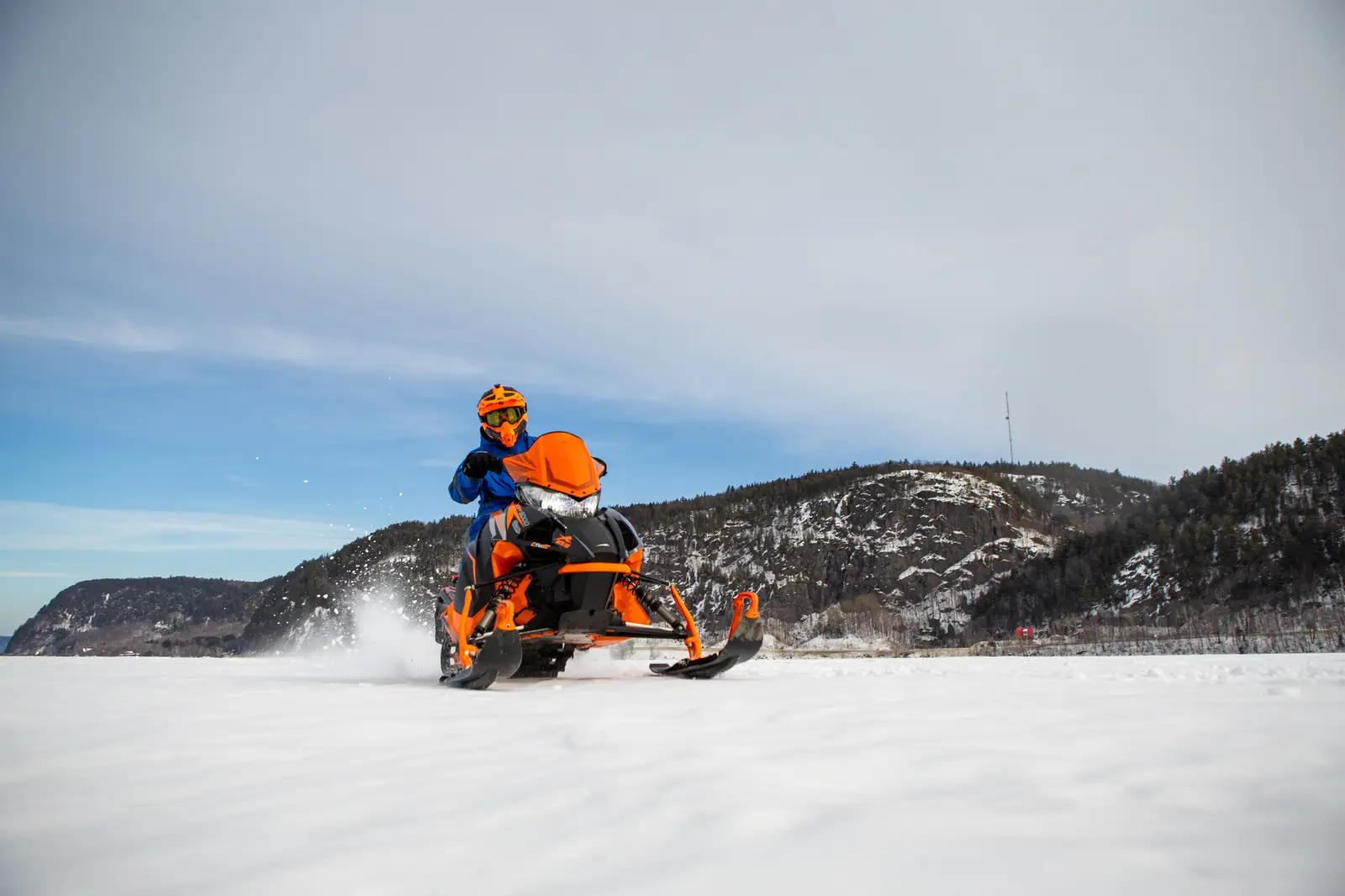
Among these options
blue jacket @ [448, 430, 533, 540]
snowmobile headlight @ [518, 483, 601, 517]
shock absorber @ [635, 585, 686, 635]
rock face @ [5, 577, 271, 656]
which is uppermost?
blue jacket @ [448, 430, 533, 540]

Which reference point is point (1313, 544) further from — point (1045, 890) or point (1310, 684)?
point (1045, 890)

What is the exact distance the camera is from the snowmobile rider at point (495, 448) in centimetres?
695

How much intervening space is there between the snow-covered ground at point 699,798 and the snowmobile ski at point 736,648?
2.40 m

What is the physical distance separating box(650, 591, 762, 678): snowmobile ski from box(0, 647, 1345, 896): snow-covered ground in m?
2.40

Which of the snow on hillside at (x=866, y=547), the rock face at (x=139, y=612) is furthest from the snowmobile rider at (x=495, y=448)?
the rock face at (x=139, y=612)

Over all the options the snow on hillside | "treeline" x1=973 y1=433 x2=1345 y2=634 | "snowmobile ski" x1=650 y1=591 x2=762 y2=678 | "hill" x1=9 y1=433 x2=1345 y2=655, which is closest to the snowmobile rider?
"snowmobile ski" x1=650 y1=591 x2=762 y2=678

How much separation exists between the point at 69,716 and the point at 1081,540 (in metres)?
84.4

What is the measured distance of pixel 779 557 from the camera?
106 meters

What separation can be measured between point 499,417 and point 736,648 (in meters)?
3.06

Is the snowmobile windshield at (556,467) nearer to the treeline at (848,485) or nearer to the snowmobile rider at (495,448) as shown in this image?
the snowmobile rider at (495,448)

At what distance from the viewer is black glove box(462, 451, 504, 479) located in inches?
266

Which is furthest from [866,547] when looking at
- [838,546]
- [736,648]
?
[736,648]

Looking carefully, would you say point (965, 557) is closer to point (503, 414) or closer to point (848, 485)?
point (848, 485)

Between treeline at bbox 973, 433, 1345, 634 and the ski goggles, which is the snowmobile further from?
treeline at bbox 973, 433, 1345, 634
